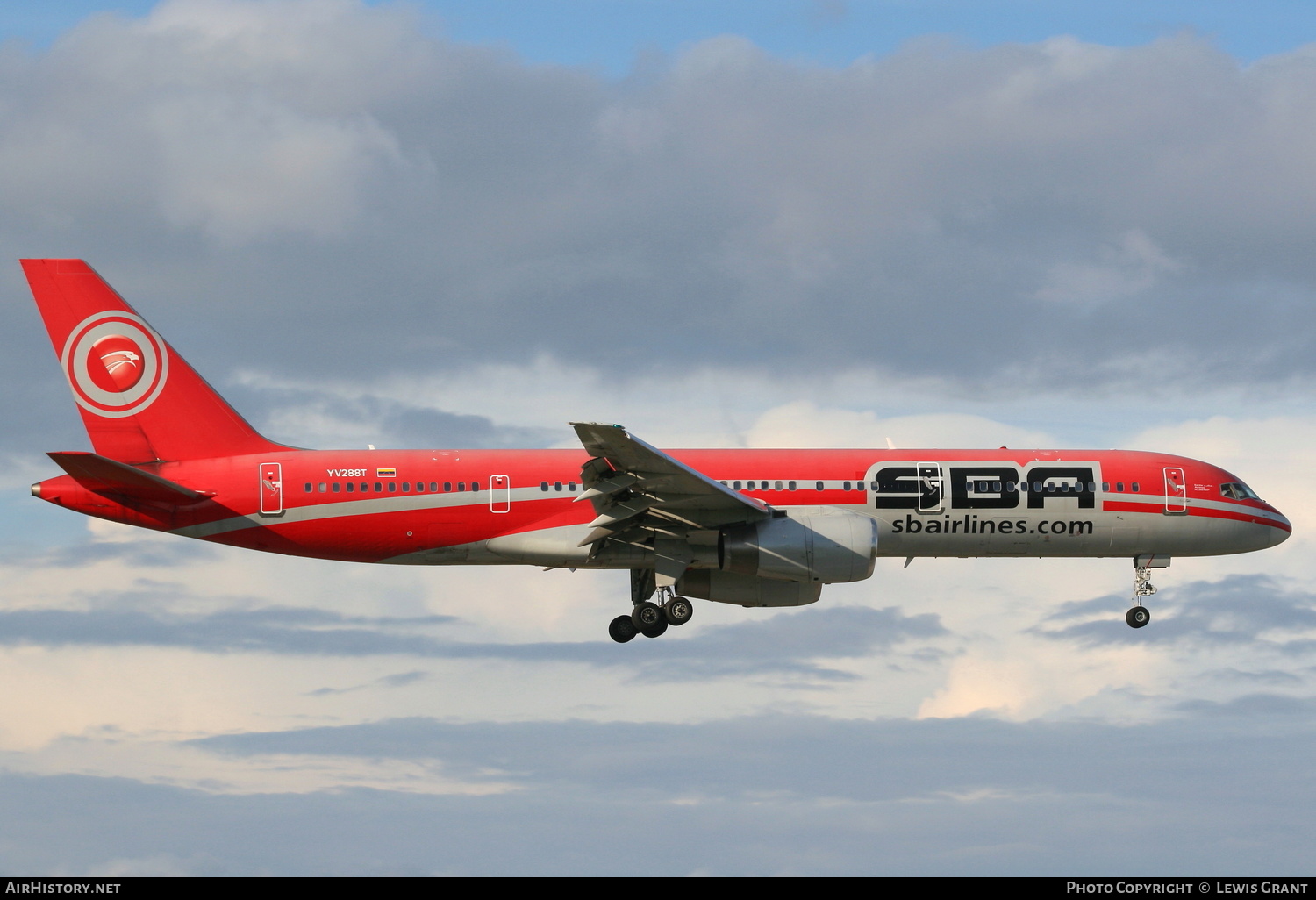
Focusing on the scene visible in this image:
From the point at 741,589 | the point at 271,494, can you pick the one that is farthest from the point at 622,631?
the point at 271,494

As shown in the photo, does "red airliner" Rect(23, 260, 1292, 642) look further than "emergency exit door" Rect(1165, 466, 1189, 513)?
No

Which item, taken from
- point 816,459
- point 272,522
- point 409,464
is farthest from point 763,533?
point 272,522

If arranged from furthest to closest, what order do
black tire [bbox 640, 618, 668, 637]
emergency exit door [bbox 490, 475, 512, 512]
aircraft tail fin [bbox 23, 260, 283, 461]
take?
black tire [bbox 640, 618, 668, 637] < aircraft tail fin [bbox 23, 260, 283, 461] < emergency exit door [bbox 490, 475, 512, 512]

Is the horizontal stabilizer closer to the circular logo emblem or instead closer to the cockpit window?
the circular logo emblem

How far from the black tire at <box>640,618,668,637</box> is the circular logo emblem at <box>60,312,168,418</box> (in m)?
15.3

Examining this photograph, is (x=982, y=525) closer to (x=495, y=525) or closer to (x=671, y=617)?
(x=671, y=617)

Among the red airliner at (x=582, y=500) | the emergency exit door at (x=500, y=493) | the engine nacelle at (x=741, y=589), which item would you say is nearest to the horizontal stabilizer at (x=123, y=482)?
the red airliner at (x=582, y=500)

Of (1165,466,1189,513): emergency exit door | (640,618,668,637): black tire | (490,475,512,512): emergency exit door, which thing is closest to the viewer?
(490,475,512,512): emergency exit door

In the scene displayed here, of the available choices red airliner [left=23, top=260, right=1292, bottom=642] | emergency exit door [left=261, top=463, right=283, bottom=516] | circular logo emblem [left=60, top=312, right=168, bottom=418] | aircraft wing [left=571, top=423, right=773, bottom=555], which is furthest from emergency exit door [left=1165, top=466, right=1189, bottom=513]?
circular logo emblem [left=60, top=312, right=168, bottom=418]

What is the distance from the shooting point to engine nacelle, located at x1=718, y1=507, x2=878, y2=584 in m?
35.8

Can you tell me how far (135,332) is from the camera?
38625mm

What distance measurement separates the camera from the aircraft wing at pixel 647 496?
33.3 meters

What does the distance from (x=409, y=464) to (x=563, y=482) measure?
4.28 metres

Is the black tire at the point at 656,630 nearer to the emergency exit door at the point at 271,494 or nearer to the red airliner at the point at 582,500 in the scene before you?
the red airliner at the point at 582,500
